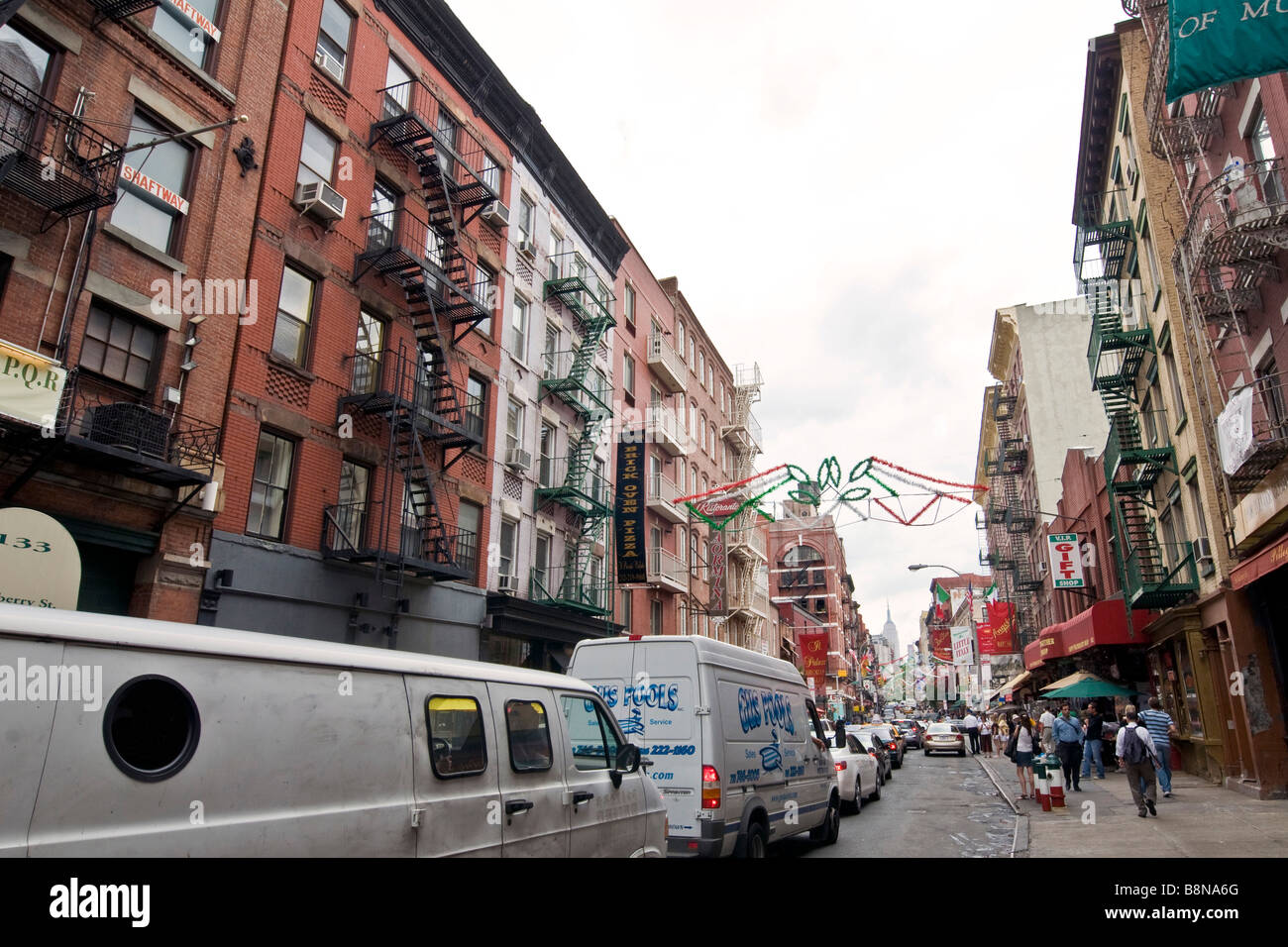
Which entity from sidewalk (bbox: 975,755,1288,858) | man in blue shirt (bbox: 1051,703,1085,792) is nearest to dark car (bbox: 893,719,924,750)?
man in blue shirt (bbox: 1051,703,1085,792)

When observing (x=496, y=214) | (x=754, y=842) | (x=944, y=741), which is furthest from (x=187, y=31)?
(x=944, y=741)

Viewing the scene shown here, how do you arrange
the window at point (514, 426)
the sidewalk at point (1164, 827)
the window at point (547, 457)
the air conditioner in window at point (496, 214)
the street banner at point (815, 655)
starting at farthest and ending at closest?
1. the street banner at point (815, 655)
2. the window at point (547, 457)
3. the window at point (514, 426)
4. the air conditioner in window at point (496, 214)
5. the sidewalk at point (1164, 827)

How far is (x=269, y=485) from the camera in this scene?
14.9 meters

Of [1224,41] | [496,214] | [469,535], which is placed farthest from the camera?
[496,214]

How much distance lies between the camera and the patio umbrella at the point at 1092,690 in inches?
980

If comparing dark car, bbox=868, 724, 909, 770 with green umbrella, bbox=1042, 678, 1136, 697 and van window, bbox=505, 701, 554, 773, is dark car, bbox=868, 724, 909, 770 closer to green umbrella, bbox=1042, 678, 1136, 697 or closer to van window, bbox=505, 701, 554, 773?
green umbrella, bbox=1042, 678, 1136, 697

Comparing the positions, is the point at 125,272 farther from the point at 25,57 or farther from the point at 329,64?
the point at 329,64

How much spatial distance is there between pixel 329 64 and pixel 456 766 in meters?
17.4

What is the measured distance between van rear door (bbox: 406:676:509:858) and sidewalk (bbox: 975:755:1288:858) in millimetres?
8299

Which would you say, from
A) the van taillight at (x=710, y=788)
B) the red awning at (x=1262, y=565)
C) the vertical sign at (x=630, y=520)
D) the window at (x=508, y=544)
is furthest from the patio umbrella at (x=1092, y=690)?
the van taillight at (x=710, y=788)

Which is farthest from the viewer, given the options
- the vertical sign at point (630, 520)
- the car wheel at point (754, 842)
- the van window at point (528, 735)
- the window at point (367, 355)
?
the vertical sign at point (630, 520)

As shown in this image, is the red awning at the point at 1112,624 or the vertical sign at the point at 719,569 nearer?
the red awning at the point at 1112,624

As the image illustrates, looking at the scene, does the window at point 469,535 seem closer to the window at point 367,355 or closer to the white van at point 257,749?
the window at point 367,355

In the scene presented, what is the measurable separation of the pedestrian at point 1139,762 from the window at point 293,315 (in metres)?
17.0
